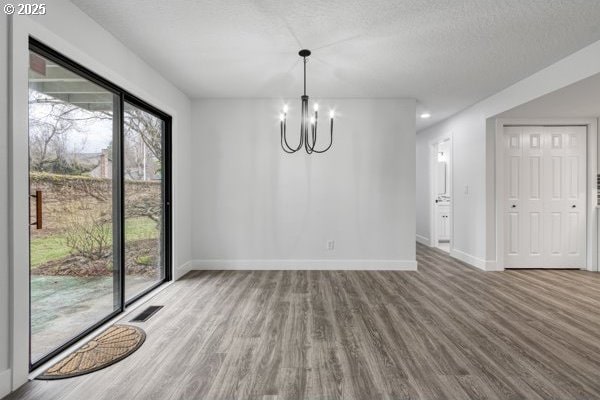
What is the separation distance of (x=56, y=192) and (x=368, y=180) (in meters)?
3.53

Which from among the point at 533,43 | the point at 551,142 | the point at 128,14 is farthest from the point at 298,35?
the point at 551,142

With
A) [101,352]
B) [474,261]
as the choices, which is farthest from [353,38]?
[474,261]

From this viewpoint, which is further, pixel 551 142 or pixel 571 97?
pixel 551 142

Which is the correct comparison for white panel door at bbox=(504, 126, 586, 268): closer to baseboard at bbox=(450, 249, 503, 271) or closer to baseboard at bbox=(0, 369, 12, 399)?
baseboard at bbox=(450, 249, 503, 271)

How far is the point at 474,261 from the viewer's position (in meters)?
4.52

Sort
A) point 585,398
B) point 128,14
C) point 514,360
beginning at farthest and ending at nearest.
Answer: point 128,14, point 514,360, point 585,398

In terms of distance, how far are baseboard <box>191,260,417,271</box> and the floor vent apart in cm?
145

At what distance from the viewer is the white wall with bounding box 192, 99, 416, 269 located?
4273 millimetres

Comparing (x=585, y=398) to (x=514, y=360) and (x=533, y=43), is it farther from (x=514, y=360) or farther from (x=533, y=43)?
(x=533, y=43)

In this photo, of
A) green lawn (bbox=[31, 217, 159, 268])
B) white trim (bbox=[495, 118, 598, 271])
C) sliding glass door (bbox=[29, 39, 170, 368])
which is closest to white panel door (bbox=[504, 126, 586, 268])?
white trim (bbox=[495, 118, 598, 271])

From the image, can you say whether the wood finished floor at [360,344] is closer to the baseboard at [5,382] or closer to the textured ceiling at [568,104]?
the baseboard at [5,382]

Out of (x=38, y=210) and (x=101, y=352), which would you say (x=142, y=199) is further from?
(x=101, y=352)

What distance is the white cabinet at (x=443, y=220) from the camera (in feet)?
21.1

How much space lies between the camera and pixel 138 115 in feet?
10.4
